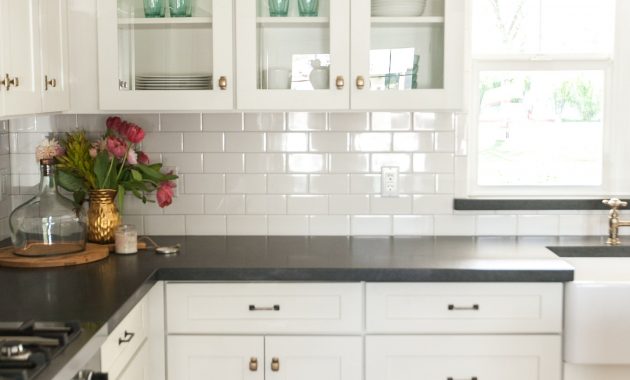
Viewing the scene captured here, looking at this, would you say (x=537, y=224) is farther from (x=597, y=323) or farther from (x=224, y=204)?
(x=224, y=204)

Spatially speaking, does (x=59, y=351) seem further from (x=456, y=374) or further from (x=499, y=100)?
(x=499, y=100)

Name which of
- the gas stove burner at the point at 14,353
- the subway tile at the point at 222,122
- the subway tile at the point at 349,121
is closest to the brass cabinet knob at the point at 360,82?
the subway tile at the point at 349,121

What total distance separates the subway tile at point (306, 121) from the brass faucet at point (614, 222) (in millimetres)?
1138

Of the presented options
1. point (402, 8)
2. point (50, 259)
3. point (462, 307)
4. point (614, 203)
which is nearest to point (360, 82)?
point (402, 8)

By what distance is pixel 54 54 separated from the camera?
3.35 meters

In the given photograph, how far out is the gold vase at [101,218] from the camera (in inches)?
140

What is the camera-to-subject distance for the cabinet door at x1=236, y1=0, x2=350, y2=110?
349cm

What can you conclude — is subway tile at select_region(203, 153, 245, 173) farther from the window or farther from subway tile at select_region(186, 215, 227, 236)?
the window

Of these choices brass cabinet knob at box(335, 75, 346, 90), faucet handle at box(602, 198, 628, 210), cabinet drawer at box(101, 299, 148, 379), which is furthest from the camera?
faucet handle at box(602, 198, 628, 210)

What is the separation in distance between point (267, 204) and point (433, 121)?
2.40 feet

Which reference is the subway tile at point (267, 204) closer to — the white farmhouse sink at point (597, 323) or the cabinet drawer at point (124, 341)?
the cabinet drawer at point (124, 341)

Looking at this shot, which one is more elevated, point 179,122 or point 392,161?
point 179,122

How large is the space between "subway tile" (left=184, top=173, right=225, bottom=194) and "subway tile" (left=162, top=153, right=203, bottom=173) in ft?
0.08

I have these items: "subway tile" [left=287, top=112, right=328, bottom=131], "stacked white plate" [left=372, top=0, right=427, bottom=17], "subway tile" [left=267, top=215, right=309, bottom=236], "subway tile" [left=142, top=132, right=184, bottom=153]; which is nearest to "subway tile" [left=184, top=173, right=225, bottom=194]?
"subway tile" [left=142, top=132, right=184, bottom=153]
